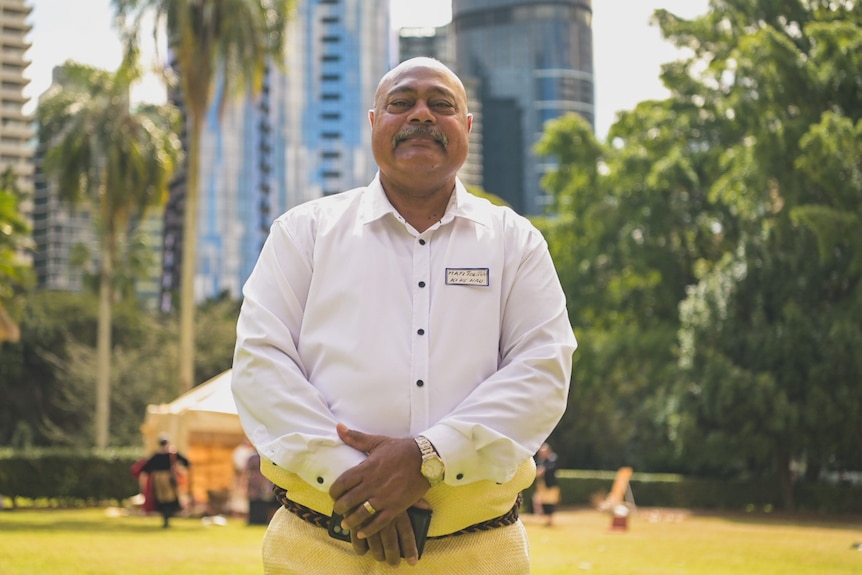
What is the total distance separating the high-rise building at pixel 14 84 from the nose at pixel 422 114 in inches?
4556

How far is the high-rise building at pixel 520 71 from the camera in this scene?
156000 mm

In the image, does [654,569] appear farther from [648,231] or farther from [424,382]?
[648,231]

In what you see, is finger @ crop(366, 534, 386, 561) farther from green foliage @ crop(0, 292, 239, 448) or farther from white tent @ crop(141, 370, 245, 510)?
green foliage @ crop(0, 292, 239, 448)

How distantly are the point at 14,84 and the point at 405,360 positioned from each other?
125 meters

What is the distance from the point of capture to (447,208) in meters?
3.27

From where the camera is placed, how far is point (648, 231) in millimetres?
38344

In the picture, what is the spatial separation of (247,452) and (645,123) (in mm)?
20624

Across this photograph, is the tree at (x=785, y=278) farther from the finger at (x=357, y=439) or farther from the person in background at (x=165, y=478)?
the finger at (x=357, y=439)

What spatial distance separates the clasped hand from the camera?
283 centimetres

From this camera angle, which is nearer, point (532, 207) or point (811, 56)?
point (811, 56)

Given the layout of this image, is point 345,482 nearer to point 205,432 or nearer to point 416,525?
point 416,525

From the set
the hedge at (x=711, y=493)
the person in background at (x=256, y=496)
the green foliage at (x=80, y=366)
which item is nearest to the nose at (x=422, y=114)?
the person in background at (x=256, y=496)

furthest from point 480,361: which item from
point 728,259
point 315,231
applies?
point 728,259

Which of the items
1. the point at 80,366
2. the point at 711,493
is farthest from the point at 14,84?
the point at 711,493
